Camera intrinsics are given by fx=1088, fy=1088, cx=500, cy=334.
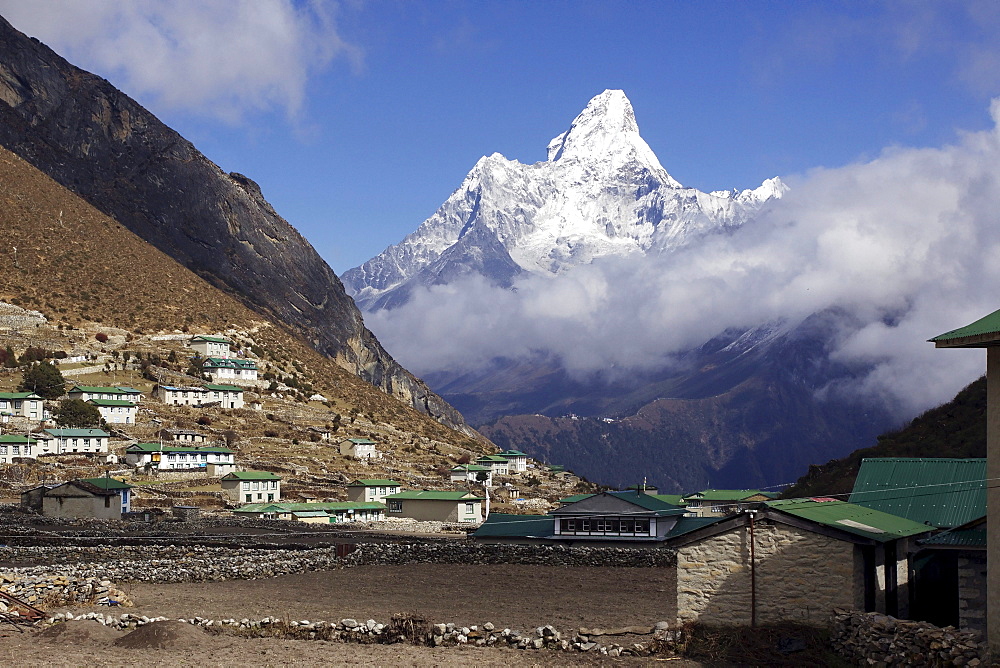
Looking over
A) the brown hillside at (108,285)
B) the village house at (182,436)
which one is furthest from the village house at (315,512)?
the brown hillside at (108,285)

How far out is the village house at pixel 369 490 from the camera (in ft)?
311

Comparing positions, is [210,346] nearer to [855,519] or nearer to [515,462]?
[515,462]

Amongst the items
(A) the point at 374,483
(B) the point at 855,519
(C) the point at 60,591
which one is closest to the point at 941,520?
(B) the point at 855,519

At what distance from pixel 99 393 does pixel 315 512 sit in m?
44.0

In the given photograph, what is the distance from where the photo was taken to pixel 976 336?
19469mm

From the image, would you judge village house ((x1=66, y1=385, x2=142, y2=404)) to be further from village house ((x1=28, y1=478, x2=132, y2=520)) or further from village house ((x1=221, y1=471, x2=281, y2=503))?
village house ((x1=28, y1=478, x2=132, y2=520))

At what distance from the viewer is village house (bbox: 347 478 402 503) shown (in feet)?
311

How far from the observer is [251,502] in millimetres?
90500

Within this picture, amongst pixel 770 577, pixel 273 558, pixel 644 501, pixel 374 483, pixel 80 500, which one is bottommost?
pixel 273 558

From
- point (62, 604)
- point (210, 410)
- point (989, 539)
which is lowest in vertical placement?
point (62, 604)

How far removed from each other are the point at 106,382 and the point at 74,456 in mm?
23751

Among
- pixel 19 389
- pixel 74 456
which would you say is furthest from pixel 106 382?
pixel 74 456

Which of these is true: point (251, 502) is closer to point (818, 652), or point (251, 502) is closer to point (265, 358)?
point (265, 358)

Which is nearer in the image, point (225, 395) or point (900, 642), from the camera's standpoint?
point (900, 642)
